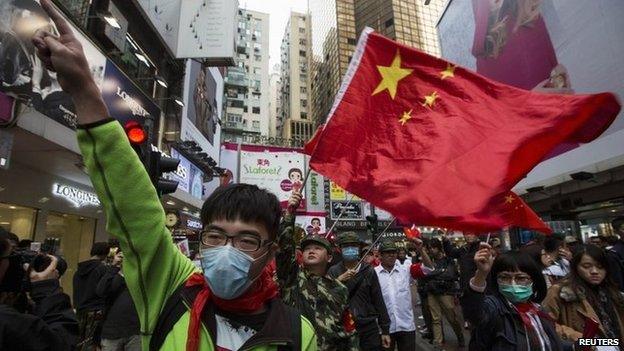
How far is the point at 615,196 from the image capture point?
1227 cm

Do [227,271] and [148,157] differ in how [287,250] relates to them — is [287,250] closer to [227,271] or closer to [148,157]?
[227,271]

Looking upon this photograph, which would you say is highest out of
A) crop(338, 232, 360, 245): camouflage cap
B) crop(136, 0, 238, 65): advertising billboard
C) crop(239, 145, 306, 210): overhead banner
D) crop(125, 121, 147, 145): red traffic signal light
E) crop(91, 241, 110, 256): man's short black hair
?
crop(136, 0, 238, 65): advertising billboard

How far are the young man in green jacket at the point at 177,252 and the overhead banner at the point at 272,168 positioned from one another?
95.9ft

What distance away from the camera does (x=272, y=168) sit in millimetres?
31672

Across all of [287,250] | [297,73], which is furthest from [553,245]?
[297,73]

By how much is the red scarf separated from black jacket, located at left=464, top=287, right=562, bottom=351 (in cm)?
179

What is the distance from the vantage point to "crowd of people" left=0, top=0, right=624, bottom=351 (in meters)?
1.27

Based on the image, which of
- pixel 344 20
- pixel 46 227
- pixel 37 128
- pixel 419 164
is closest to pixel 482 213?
pixel 419 164

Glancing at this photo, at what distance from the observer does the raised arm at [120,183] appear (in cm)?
119

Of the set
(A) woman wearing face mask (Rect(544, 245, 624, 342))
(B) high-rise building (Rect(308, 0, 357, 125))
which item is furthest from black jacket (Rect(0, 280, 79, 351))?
(B) high-rise building (Rect(308, 0, 357, 125))

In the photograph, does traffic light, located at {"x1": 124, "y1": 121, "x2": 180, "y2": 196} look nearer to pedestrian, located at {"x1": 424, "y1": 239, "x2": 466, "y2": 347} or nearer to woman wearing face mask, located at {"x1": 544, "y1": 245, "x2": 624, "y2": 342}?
woman wearing face mask, located at {"x1": 544, "y1": 245, "x2": 624, "y2": 342}

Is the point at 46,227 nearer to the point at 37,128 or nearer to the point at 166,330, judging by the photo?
the point at 37,128

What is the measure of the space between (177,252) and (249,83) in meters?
70.6

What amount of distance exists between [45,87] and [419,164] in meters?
8.98
